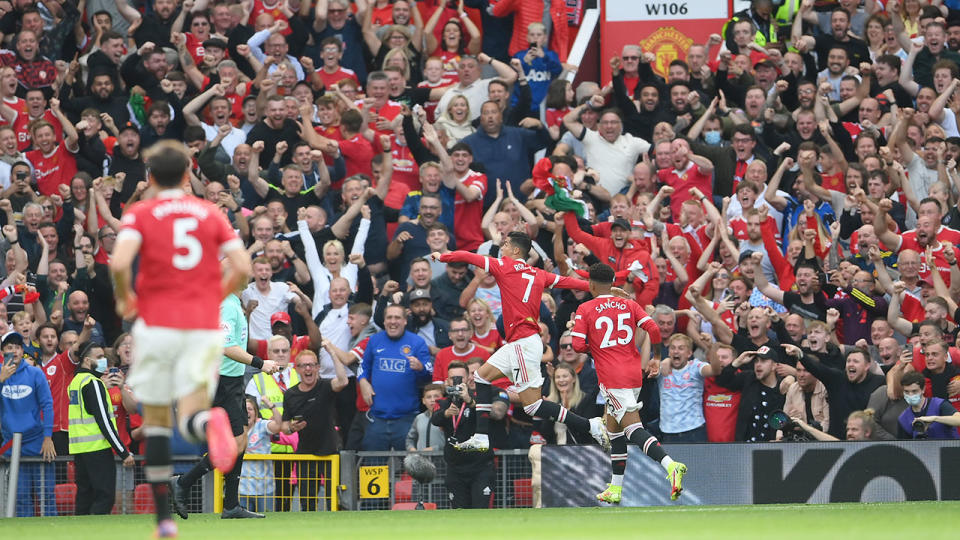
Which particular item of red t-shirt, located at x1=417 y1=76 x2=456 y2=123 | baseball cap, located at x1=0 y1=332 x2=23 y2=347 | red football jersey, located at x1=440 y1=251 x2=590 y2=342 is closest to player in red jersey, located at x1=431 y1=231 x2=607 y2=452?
red football jersey, located at x1=440 y1=251 x2=590 y2=342

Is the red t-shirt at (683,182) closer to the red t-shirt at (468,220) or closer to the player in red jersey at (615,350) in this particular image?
the red t-shirt at (468,220)

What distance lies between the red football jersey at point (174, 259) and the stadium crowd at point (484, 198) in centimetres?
652

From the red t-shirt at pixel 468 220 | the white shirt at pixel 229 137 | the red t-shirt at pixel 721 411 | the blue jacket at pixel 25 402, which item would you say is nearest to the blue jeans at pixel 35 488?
the blue jacket at pixel 25 402

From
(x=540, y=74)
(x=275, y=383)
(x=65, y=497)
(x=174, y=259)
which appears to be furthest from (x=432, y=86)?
(x=174, y=259)

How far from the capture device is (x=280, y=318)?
58.9 feet

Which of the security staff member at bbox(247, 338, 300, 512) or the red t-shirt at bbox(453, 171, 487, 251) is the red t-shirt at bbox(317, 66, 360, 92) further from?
the security staff member at bbox(247, 338, 300, 512)

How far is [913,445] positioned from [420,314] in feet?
19.7

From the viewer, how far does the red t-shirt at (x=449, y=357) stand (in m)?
17.3

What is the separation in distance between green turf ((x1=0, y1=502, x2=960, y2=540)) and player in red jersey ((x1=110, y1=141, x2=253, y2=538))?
116cm

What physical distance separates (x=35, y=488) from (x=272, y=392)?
2744 mm

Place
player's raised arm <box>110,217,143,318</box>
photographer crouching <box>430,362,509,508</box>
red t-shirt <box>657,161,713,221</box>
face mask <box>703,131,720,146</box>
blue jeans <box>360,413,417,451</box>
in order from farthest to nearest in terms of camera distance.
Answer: face mask <box>703,131,720,146</box> → red t-shirt <box>657,161,713,221</box> → blue jeans <box>360,413,417,451</box> → photographer crouching <box>430,362,509,508</box> → player's raised arm <box>110,217,143,318</box>

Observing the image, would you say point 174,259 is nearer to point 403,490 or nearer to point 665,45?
point 403,490

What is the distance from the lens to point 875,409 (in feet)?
52.4

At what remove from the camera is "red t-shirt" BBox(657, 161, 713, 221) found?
65.6 ft
